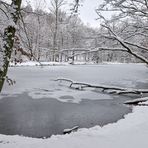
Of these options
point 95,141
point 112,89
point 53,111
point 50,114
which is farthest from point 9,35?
point 112,89

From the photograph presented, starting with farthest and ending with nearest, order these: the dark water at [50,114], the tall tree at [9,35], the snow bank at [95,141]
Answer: the dark water at [50,114]
the snow bank at [95,141]
the tall tree at [9,35]

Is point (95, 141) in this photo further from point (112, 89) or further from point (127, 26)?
point (112, 89)

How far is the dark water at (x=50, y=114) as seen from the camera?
905 cm

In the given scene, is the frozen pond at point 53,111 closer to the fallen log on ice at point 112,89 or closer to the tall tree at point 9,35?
the fallen log on ice at point 112,89

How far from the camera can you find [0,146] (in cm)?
603

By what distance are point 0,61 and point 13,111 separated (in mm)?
7500

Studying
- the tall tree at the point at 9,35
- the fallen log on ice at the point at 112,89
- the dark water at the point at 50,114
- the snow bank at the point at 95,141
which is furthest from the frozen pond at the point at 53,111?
the tall tree at the point at 9,35

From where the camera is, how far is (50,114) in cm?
1113

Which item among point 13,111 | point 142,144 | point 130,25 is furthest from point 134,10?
point 13,111

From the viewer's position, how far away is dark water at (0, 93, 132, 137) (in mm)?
9047

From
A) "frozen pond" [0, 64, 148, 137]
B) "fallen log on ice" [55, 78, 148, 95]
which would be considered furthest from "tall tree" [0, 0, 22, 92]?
"fallen log on ice" [55, 78, 148, 95]

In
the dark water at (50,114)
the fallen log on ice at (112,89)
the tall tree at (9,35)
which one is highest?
the tall tree at (9,35)

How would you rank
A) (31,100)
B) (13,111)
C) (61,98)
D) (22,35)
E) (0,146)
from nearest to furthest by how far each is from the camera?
(22,35) → (0,146) → (13,111) → (31,100) → (61,98)

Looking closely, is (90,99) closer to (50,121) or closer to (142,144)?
(50,121)
